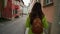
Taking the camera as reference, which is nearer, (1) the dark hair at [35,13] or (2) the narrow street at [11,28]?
(1) the dark hair at [35,13]

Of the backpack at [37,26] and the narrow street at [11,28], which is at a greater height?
the backpack at [37,26]

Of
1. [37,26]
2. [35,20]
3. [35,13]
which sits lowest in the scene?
[37,26]

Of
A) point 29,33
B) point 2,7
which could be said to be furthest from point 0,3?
point 29,33

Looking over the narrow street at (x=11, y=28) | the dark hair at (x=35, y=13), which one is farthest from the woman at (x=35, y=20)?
the narrow street at (x=11, y=28)

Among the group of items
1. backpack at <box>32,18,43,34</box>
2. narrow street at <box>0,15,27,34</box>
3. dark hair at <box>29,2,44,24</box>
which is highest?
dark hair at <box>29,2,44,24</box>

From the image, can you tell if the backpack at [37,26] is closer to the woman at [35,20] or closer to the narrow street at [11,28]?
the woman at [35,20]

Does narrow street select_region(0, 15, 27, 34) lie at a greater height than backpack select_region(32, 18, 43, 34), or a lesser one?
lesser

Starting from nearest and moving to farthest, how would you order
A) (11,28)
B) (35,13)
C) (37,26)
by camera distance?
(37,26), (35,13), (11,28)

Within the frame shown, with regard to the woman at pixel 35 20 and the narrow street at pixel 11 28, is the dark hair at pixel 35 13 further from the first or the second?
the narrow street at pixel 11 28

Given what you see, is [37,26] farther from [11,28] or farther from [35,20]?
[11,28]

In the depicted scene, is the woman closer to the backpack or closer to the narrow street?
the backpack

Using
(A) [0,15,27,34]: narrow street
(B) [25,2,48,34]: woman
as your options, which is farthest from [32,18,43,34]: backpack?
(A) [0,15,27,34]: narrow street

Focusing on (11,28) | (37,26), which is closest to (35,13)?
(37,26)

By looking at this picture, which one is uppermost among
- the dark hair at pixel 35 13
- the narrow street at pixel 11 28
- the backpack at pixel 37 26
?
the dark hair at pixel 35 13
